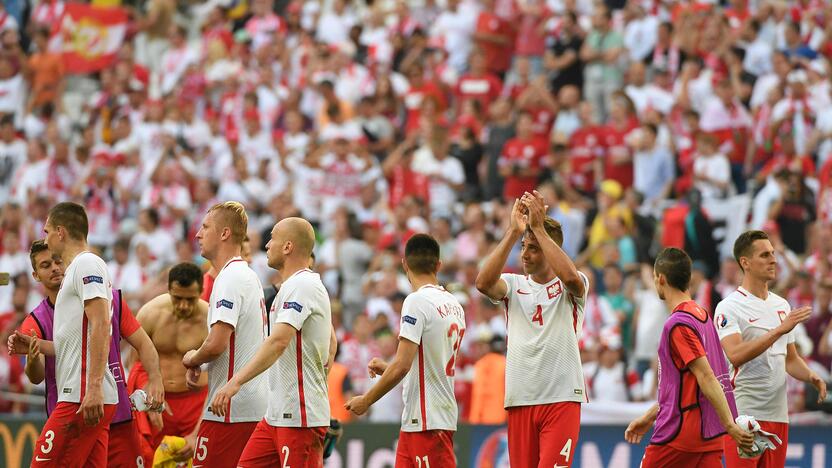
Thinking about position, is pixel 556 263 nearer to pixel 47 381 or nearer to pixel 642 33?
pixel 47 381

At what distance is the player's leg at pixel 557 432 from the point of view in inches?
413

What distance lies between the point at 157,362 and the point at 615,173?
1213 cm

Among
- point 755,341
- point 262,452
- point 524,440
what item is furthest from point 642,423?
point 262,452

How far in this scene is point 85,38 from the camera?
28062 mm

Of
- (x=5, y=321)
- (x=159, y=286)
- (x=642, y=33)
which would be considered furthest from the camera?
(x=642, y=33)

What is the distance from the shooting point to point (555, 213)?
20.9 meters

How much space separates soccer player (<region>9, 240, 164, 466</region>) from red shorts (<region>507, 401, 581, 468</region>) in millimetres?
2677

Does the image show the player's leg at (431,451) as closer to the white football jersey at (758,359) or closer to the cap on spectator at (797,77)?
the white football jersey at (758,359)

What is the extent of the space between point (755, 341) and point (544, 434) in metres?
1.81

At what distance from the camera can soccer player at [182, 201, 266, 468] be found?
10.6m

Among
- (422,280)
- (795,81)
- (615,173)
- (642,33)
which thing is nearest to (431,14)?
(642,33)

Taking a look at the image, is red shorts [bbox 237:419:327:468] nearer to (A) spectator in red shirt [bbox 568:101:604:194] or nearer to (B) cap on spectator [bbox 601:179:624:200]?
(B) cap on spectator [bbox 601:179:624:200]

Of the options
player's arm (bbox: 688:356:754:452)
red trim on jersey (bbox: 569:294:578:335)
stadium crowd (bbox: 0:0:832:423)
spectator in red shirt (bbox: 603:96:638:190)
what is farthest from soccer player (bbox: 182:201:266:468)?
spectator in red shirt (bbox: 603:96:638:190)

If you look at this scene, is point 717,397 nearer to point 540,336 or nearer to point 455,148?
point 540,336
